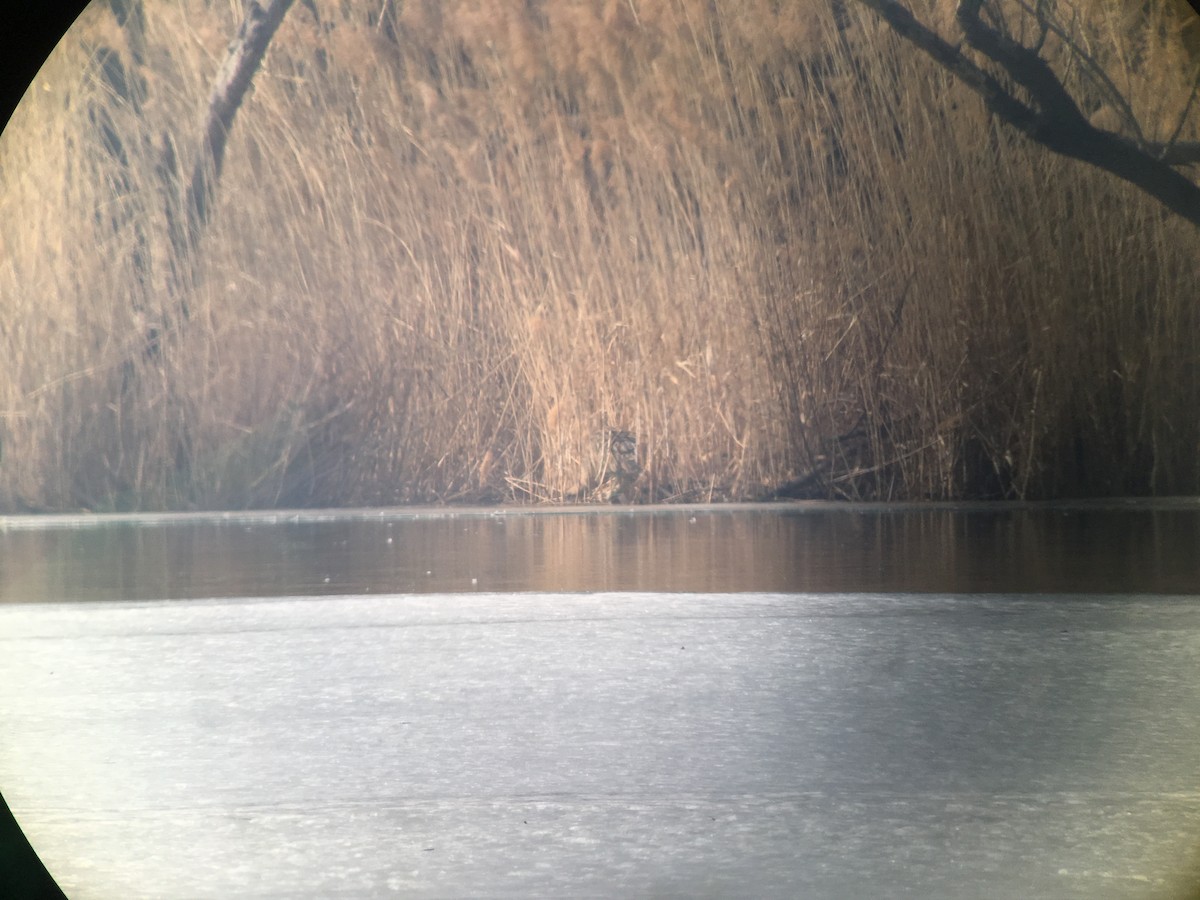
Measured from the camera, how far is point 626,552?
11.1 ft

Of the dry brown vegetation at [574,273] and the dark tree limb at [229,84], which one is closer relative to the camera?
the dry brown vegetation at [574,273]

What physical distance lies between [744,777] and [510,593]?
1283 mm

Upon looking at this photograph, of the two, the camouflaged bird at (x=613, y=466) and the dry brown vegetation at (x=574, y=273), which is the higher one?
the dry brown vegetation at (x=574, y=273)

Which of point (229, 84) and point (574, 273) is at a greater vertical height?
point (229, 84)

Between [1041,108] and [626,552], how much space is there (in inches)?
107

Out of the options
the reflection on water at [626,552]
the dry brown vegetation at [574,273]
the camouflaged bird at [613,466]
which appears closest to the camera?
the reflection on water at [626,552]

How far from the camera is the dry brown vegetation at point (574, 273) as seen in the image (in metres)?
4.89

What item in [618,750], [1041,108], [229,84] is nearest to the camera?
[618,750]

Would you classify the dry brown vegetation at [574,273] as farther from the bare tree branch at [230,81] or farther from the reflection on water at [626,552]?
the reflection on water at [626,552]

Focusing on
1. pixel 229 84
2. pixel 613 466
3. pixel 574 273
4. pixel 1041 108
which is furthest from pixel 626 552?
pixel 229 84

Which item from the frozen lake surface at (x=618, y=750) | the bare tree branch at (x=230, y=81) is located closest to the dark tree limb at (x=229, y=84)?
the bare tree branch at (x=230, y=81)

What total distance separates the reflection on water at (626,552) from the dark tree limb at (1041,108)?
1244mm

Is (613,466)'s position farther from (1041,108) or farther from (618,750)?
(618,750)

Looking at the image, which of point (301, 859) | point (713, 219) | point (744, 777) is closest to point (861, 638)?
point (744, 777)
